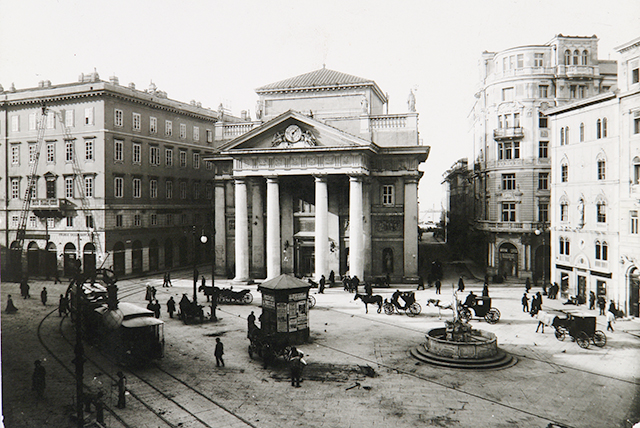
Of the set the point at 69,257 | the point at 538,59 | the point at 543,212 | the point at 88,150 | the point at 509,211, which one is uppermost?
the point at 538,59

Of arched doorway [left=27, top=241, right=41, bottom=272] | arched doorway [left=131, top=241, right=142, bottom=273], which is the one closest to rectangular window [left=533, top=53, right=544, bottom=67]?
arched doorway [left=131, top=241, right=142, bottom=273]

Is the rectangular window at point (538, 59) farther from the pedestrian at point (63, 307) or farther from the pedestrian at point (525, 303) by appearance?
the pedestrian at point (63, 307)

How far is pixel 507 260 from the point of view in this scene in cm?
4044

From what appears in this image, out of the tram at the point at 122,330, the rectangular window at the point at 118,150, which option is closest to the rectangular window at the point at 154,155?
the rectangular window at the point at 118,150

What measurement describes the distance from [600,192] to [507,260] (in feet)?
43.6

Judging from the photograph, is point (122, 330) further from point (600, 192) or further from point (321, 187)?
point (600, 192)

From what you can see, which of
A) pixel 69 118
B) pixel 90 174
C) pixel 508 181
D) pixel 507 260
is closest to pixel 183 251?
pixel 90 174

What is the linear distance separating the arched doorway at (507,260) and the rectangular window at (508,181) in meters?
4.87

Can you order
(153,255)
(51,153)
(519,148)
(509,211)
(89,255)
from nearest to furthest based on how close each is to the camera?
1. (51,153)
2. (89,255)
3. (153,255)
4. (519,148)
5. (509,211)

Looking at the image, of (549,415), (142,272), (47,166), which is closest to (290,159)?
(142,272)

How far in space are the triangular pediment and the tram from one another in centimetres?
1923

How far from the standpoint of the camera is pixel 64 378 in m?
16.9

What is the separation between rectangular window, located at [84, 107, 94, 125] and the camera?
29.4m

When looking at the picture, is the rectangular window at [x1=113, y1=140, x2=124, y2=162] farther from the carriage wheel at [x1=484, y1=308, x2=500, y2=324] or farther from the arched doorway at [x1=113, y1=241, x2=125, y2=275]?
the carriage wheel at [x1=484, y1=308, x2=500, y2=324]
